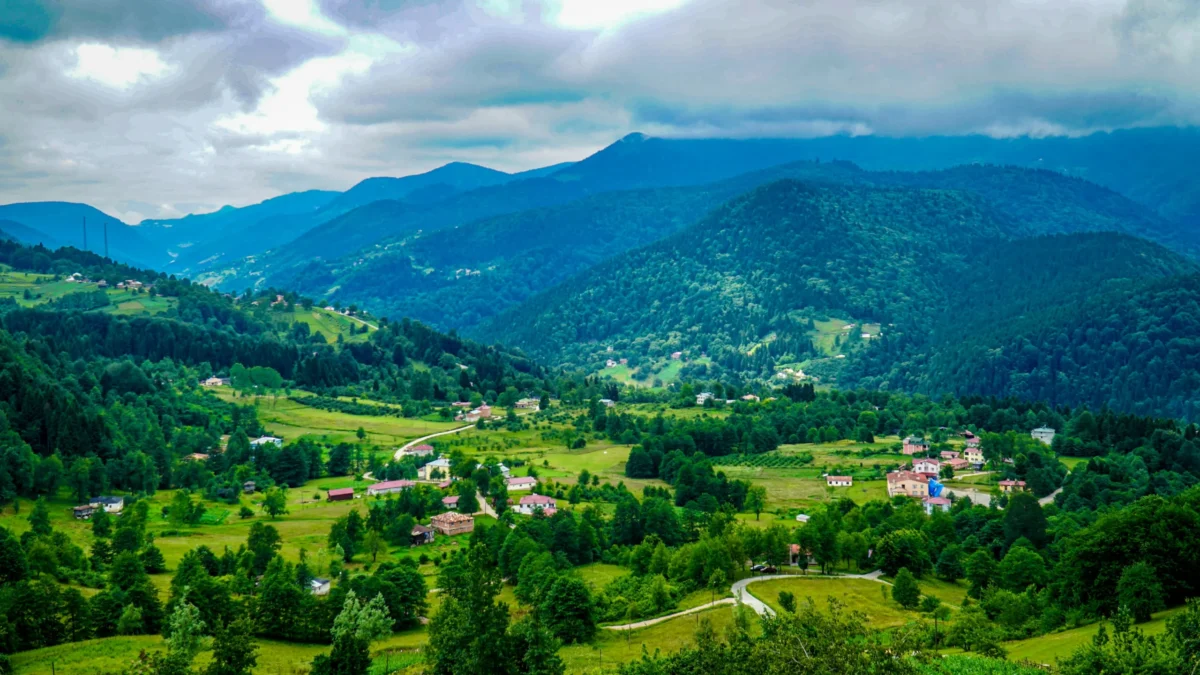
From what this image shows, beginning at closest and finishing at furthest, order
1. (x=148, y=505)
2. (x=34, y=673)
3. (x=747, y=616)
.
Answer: (x=34, y=673) < (x=747, y=616) < (x=148, y=505)

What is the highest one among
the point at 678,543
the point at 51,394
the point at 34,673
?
the point at 51,394

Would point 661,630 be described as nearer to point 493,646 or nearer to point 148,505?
point 493,646

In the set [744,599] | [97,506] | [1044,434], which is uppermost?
[97,506]

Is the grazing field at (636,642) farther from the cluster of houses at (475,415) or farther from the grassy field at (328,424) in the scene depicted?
the cluster of houses at (475,415)

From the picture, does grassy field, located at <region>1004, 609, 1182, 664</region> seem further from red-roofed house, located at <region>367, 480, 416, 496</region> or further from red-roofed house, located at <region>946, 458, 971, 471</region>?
red-roofed house, located at <region>367, 480, 416, 496</region>

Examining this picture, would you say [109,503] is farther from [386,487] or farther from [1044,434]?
[1044,434]

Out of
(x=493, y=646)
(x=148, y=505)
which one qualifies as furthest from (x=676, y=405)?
(x=493, y=646)

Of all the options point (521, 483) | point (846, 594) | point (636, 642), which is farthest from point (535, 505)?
point (636, 642)
